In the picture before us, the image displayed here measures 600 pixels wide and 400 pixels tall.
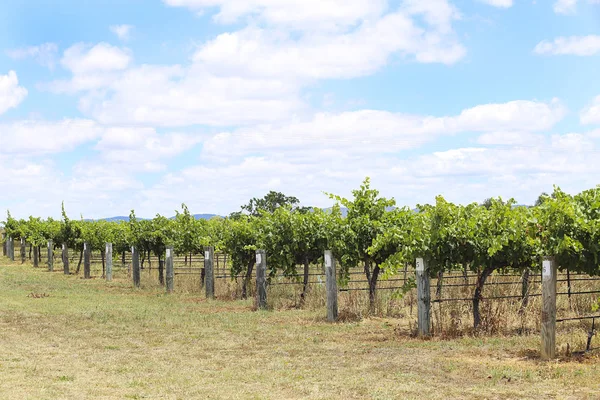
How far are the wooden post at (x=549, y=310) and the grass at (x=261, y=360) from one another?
0.24 m

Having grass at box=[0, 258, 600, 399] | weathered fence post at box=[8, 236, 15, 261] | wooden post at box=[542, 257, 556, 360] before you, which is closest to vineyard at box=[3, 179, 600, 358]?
wooden post at box=[542, 257, 556, 360]

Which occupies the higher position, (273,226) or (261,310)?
(273,226)

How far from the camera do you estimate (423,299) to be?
12.9 meters

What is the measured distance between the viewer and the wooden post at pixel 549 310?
33.0 ft

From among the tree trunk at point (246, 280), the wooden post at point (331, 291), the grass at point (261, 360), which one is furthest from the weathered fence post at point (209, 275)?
the wooden post at point (331, 291)

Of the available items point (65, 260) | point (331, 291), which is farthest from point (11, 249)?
point (331, 291)

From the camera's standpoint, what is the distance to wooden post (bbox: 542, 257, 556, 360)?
10.1m

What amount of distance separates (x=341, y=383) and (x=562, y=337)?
15.9 feet

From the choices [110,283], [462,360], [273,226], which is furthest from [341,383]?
[110,283]

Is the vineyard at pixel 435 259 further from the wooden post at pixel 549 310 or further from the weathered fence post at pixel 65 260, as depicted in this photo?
the weathered fence post at pixel 65 260

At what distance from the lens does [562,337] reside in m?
11.6

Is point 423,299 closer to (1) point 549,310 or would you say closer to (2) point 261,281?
(1) point 549,310

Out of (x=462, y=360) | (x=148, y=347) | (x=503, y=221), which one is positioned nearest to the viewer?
(x=462, y=360)

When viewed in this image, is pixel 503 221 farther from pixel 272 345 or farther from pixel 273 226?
pixel 273 226
